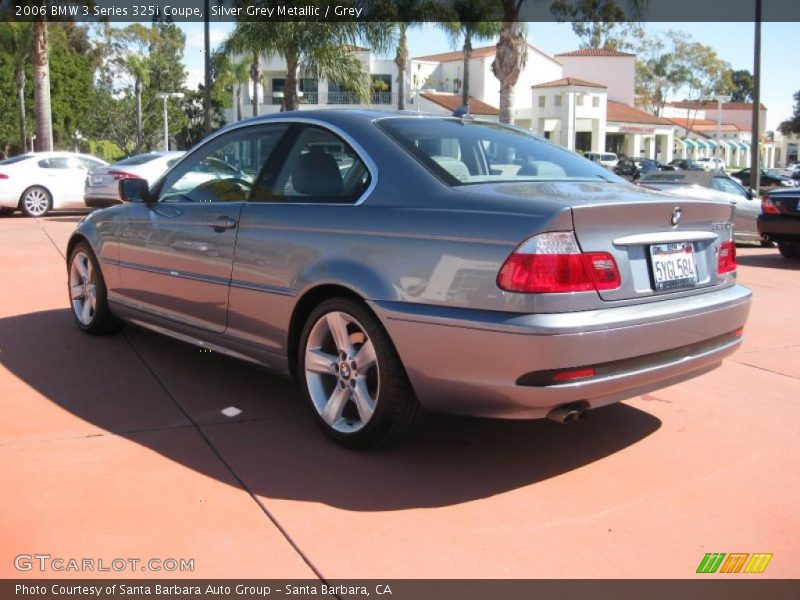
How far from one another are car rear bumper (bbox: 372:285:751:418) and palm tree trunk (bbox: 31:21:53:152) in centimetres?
2517

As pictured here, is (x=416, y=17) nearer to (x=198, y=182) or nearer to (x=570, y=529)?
(x=198, y=182)

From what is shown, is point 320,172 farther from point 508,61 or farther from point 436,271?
point 508,61

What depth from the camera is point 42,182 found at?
17781 millimetres

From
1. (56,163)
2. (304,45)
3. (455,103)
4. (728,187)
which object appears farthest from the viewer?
(455,103)

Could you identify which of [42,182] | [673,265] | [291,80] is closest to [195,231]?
[673,265]

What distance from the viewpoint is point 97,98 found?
5562cm

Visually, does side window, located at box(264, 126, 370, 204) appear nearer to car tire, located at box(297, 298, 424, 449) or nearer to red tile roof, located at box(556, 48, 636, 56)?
car tire, located at box(297, 298, 424, 449)

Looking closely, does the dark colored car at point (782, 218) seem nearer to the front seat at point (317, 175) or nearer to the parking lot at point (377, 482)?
the parking lot at point (377, 482)

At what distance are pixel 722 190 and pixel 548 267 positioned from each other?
1280cm

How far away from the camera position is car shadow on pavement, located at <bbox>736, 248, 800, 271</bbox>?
448 inches

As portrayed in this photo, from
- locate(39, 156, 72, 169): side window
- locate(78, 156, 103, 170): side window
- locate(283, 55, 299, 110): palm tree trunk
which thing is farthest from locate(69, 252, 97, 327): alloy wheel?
locate(283, 55, 299, 110): palm tree trunk

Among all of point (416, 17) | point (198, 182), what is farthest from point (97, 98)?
point (198, 182)

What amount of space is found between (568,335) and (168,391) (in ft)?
8.79

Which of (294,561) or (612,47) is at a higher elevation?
(612,47)
